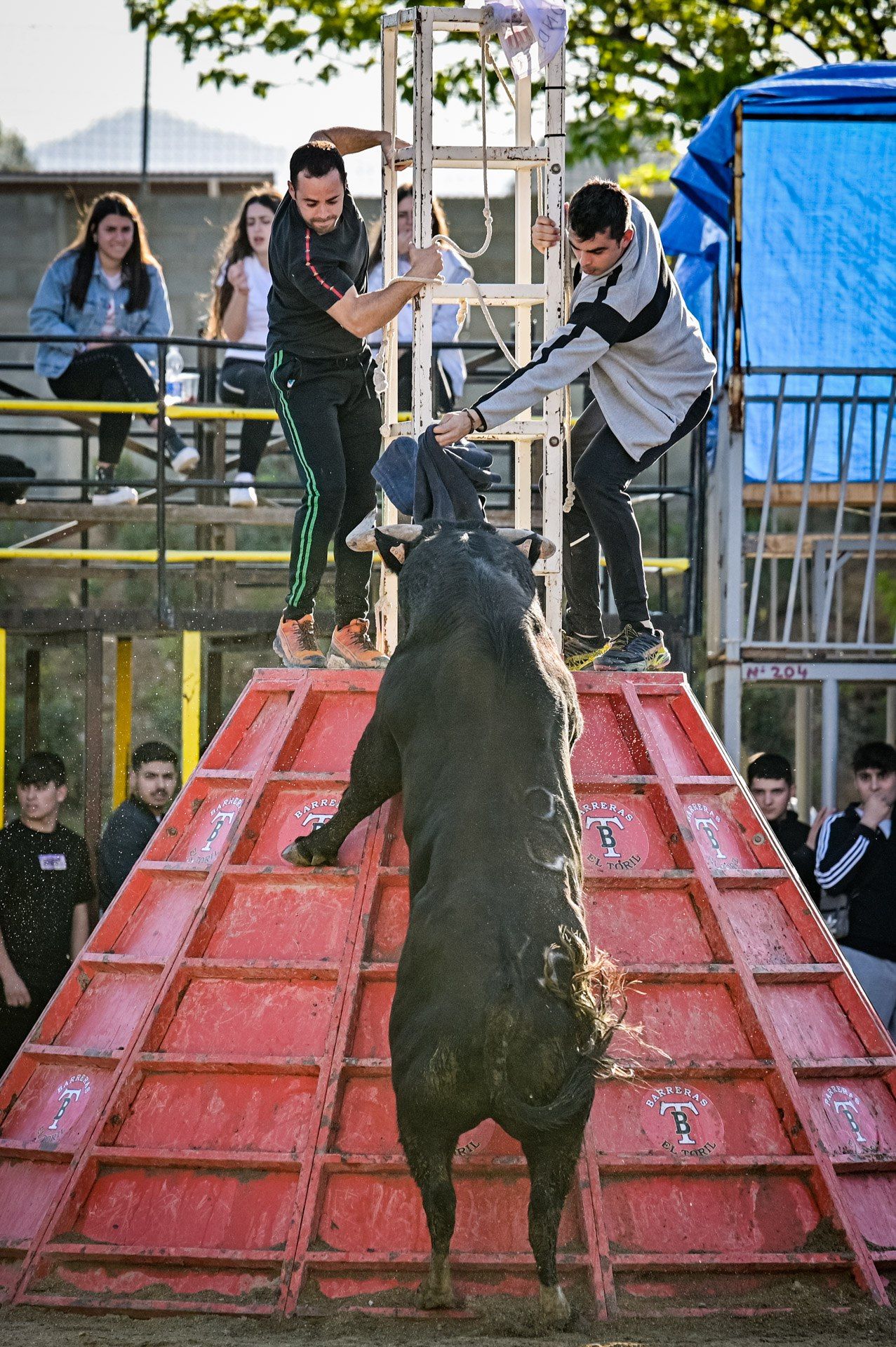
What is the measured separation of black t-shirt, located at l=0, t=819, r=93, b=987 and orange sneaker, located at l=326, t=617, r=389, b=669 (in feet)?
6.10

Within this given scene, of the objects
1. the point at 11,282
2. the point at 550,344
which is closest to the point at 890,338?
the point at 550,344

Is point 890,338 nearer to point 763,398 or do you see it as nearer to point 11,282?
point 763,398

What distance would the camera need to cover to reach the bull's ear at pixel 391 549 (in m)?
4.54

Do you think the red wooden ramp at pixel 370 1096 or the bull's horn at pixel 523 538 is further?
the bull's horn at pixel 523 538

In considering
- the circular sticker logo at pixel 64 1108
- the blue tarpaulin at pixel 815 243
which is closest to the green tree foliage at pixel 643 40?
the blue tarpaulin at pixel 815 243

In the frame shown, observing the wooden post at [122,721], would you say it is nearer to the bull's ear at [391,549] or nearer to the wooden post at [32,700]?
the wooden post at [32,700]

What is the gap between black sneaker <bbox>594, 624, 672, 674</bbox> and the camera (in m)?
5.68

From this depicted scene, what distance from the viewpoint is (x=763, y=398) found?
317 inches

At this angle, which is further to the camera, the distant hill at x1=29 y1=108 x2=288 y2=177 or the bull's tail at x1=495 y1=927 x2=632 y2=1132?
the distant hill at x1=29 y1=108 x2=288 y2=177

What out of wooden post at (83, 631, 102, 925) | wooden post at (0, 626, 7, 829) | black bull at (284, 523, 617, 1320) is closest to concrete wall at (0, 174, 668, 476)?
wooden post at (83, 631, 102, 925)

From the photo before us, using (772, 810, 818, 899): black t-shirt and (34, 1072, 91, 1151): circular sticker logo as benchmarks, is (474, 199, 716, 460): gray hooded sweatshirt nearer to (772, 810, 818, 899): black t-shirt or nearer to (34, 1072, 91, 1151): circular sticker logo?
(772, 810, 818, 899): black t-shirt

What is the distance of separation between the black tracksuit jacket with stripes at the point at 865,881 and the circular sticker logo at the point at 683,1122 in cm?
244

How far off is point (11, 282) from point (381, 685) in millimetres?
16601

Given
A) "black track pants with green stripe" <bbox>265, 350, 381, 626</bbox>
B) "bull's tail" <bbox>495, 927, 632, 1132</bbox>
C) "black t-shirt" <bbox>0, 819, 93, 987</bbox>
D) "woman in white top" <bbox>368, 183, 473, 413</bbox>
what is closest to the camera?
"bull's tail" <bbox>495, 927, 632, 1132</bbox>
